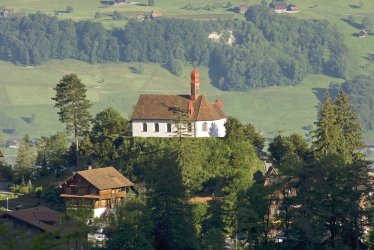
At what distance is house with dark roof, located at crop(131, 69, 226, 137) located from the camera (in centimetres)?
10800

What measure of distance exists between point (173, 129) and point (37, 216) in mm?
15248

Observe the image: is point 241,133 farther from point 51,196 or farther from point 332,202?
point 332,202

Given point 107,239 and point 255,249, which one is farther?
point 107,239

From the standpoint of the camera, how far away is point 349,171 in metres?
84.6

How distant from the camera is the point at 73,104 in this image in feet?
373

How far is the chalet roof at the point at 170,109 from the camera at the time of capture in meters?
109

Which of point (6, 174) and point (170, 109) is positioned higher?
point (170, 109)

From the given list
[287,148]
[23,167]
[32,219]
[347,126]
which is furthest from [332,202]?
[23,167]

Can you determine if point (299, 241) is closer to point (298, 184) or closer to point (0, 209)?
point (298, 184)

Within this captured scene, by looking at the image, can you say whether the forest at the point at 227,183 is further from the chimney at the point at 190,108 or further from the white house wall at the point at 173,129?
the chimney at the point at 190,108

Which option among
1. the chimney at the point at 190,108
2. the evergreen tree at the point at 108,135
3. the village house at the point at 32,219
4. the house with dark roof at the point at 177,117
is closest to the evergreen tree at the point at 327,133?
the house with dark roof at the point at 177,117

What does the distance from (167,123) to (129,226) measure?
21134mm

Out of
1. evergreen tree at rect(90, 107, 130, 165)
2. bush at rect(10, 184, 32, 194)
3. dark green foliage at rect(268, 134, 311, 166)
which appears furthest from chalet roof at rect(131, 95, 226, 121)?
bush at rect(10, 184, 32, 194)

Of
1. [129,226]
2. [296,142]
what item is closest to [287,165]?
[129,226]
